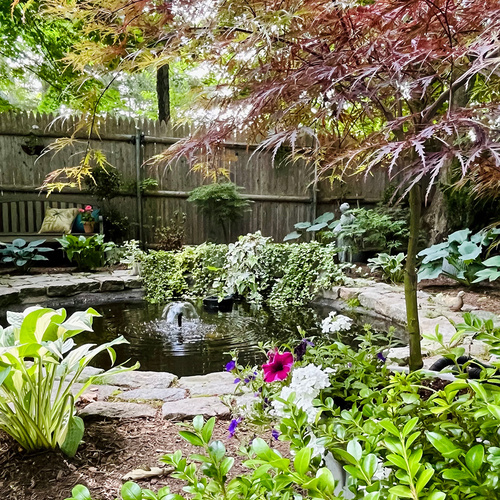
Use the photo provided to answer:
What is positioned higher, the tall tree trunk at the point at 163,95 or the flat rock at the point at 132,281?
the tall tree trunk at the point at 163,95

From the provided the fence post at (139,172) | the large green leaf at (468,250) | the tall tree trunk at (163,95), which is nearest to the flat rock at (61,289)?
the fence post at (139,172)

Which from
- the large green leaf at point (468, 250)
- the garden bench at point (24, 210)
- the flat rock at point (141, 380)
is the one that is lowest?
the flat rock at point (141, 380)

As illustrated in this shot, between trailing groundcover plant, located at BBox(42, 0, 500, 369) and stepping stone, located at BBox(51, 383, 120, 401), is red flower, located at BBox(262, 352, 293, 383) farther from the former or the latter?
stepping stone, located at BBox(51, 383, 120, 401)

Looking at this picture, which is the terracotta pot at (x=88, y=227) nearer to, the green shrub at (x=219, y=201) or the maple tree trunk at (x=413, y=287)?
the green shrub at (x=219, y=201)

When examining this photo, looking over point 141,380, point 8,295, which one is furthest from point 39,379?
point 8,295

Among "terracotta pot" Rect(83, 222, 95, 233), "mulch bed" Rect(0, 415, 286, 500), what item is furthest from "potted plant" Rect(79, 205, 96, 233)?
"mulch bed" Rect(0, 415, 286, 500)

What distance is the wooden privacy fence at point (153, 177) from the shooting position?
580 centimetres

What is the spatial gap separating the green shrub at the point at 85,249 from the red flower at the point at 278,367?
4.53m

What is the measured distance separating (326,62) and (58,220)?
5480mm

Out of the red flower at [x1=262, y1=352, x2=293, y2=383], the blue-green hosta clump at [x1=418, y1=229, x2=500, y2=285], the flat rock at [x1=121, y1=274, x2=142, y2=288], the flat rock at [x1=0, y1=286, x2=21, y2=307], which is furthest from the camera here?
the flat rock at [x1=121, y1=274, x2=142, y2=288]

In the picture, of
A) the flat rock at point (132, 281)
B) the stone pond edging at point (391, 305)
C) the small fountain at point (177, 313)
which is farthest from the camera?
the flat rock at point (132, 281)

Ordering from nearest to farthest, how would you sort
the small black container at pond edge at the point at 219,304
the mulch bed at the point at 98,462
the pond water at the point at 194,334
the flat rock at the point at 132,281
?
the mulch bed at the point at 98,462, the pond water at the point at 194,334, the small black container at pond edge at the point at 219,304, the flat rock at the point at 132,281

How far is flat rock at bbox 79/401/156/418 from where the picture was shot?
139cm

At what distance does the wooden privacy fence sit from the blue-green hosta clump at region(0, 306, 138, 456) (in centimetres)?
426
